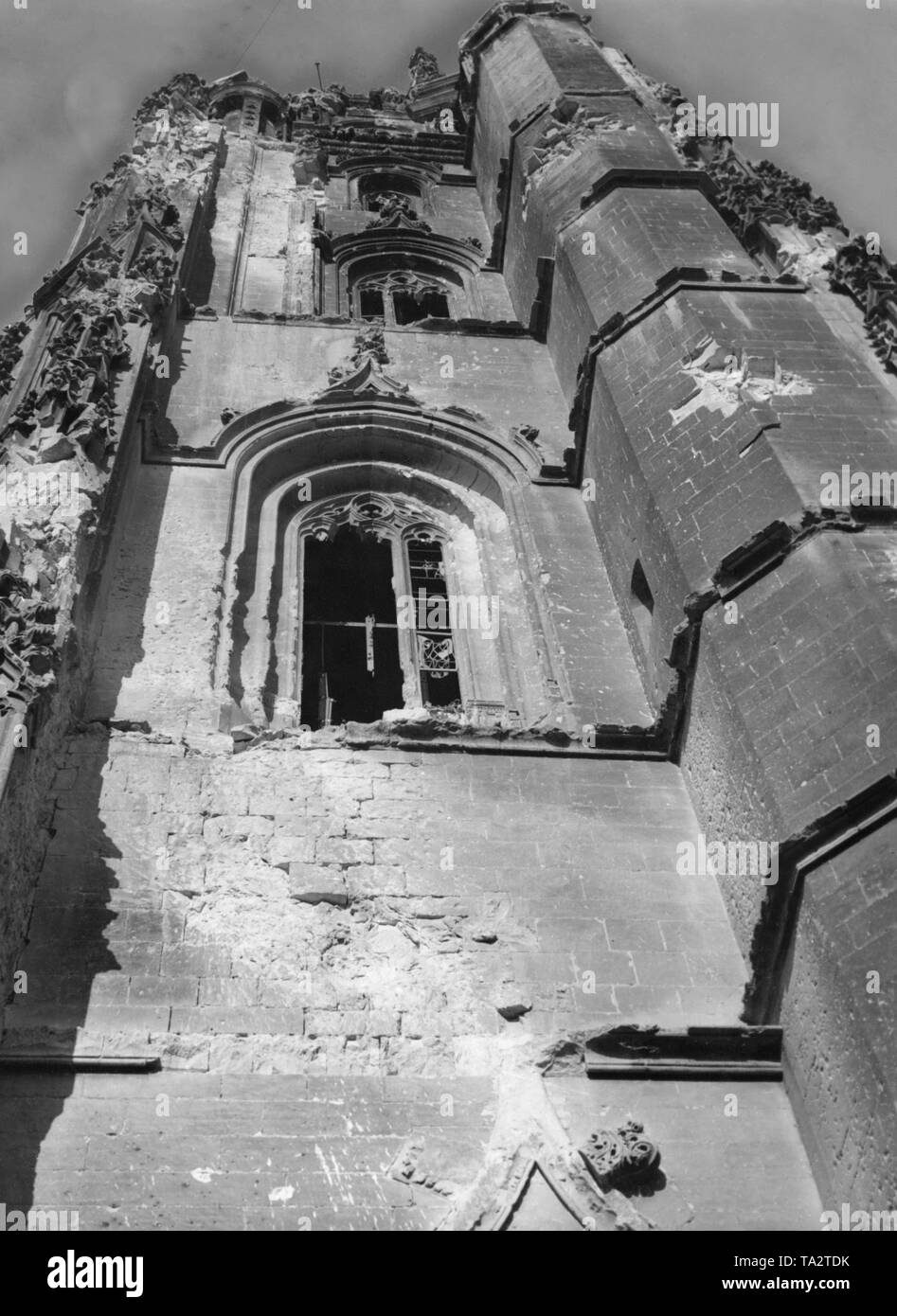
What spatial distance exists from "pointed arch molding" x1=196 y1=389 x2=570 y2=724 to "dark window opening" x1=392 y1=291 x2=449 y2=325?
425 centimetres

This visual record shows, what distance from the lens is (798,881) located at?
6.74m

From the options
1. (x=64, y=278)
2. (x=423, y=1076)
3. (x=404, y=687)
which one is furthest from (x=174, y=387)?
(x=423, y=1076)

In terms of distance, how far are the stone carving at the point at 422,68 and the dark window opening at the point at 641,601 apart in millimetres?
18313

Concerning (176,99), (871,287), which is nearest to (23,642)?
(871,287)

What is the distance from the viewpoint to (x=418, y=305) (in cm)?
1741

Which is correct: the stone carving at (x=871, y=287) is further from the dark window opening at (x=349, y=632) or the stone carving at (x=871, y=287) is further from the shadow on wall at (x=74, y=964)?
the shadow on wall at (x=74, y=964)

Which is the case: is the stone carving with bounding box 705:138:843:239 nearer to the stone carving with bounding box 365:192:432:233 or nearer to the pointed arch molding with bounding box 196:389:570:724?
the pointed arch molding with bounding box 196:389:570:724

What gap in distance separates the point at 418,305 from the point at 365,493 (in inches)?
233

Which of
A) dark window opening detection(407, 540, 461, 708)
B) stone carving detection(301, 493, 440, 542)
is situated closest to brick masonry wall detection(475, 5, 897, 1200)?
dark window opening detection(407, 540, 461, 708)

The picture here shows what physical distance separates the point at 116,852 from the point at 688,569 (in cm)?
366

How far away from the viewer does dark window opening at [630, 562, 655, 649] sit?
981 centimetres

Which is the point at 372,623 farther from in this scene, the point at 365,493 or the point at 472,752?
the point at 472,752
